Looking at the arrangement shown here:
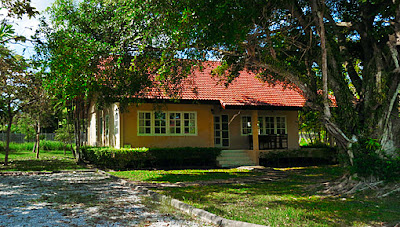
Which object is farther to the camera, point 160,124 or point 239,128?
point 239,128

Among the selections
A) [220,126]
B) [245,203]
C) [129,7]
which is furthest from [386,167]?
[220,126]

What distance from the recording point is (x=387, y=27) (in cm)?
1045

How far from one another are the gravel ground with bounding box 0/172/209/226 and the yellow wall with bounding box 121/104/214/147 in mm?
6439

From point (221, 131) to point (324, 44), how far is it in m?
12.3

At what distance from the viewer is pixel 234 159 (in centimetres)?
1942

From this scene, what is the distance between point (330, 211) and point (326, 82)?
13.0ft

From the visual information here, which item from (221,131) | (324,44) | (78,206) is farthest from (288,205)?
(221,131)

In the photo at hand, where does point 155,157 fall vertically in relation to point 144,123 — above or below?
below

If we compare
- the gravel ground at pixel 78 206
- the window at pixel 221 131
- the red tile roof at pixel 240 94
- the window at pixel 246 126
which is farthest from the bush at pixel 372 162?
the window at pixel 246 126

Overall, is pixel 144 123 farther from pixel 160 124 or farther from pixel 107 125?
pixel 107 125

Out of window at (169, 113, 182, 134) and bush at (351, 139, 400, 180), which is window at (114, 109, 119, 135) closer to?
window at (169, 113, 182, 134)

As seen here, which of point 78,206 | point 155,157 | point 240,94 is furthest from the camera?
point 240,94

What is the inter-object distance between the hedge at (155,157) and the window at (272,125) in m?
4.29

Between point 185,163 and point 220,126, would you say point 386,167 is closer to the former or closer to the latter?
point 185,163
